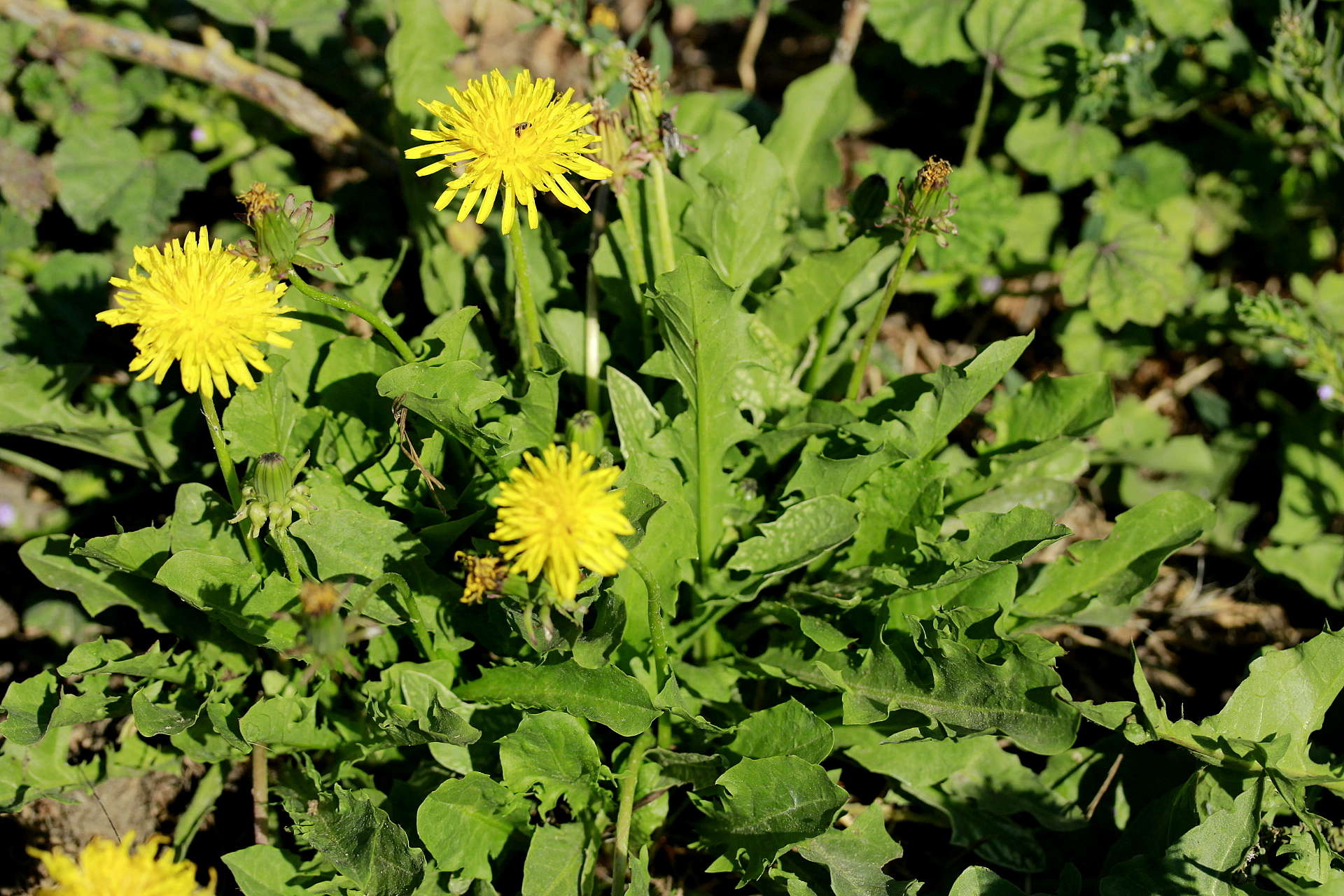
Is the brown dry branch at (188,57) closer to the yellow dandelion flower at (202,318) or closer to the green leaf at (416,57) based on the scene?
the green leaf at (416,57)

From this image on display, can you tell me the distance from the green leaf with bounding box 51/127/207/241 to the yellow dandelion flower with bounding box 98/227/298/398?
175 cm

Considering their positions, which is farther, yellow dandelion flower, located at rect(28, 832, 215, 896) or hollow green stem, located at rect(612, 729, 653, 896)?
hollow green stem, located at rect(612, 729, 653, 896)

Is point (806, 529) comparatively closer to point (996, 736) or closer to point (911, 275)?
point (996, 736)

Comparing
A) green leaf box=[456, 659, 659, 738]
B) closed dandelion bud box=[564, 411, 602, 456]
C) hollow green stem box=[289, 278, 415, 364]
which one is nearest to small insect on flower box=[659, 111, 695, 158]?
closed dandelion bud box=[564, 411, 602, 456]

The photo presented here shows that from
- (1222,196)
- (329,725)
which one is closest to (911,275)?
(1222,196)

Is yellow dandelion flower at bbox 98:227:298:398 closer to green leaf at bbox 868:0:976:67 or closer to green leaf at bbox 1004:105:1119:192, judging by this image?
green leaf at bbox 868:0:976:67

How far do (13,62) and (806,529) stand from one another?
3.74 meters

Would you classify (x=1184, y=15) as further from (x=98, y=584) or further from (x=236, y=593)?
(x=98, y=584)

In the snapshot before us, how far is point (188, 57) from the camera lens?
409cm

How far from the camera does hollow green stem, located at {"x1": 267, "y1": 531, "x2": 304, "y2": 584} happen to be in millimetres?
2553

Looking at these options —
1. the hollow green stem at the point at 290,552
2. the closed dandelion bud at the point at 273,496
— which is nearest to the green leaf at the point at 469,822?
the hollow green stem at the point at 290,552

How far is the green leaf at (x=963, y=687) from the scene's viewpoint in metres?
2.57

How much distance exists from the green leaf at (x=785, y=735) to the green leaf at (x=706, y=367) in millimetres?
569

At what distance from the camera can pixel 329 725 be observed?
300cm
